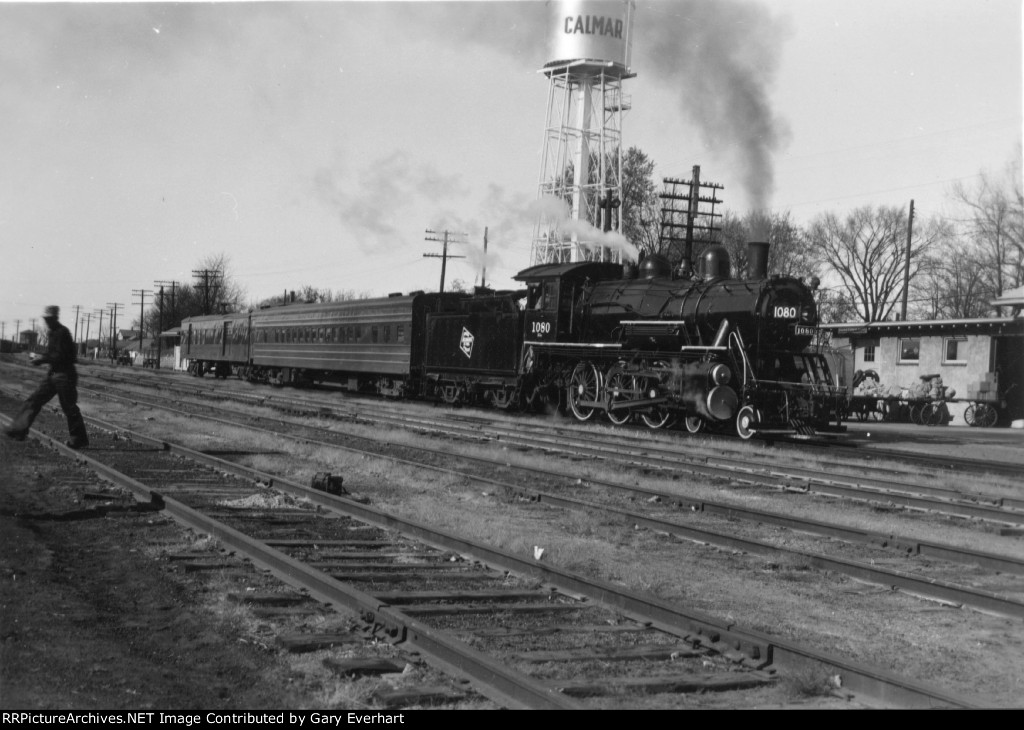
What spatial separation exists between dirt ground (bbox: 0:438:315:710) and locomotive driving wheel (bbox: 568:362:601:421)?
1472 centimetres

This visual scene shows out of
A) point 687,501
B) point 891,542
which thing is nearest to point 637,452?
point 687,501

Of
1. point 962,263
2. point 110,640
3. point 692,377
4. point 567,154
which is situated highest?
point 567,154

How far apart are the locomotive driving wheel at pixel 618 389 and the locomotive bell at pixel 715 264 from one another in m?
2.72

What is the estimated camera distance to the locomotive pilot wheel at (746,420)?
62.8 feet

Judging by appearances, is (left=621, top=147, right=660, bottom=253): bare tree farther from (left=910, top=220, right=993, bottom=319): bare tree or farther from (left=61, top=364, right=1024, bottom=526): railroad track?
(left=61, top=364, right=1024, bottom=526): railroad track

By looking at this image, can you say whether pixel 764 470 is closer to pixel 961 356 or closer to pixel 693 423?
pixel 693 423

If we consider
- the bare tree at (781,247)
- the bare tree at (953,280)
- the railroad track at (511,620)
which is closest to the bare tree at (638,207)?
the bare tree at (781,247)

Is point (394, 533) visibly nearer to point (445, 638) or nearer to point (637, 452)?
point (445, 638)

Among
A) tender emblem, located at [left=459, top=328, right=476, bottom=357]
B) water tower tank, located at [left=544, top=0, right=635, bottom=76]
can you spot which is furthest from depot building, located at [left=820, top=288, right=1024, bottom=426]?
tender emblem, located at [left=459, top=328, right=476, bottom=357]

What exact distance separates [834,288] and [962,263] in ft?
42.4

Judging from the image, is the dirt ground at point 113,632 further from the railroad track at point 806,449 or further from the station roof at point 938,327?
the station roof at point 938,327

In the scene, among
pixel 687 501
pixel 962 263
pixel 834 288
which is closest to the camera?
pixel 687 501

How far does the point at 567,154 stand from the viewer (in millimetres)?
38656

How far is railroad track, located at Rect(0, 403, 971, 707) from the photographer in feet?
14.9
